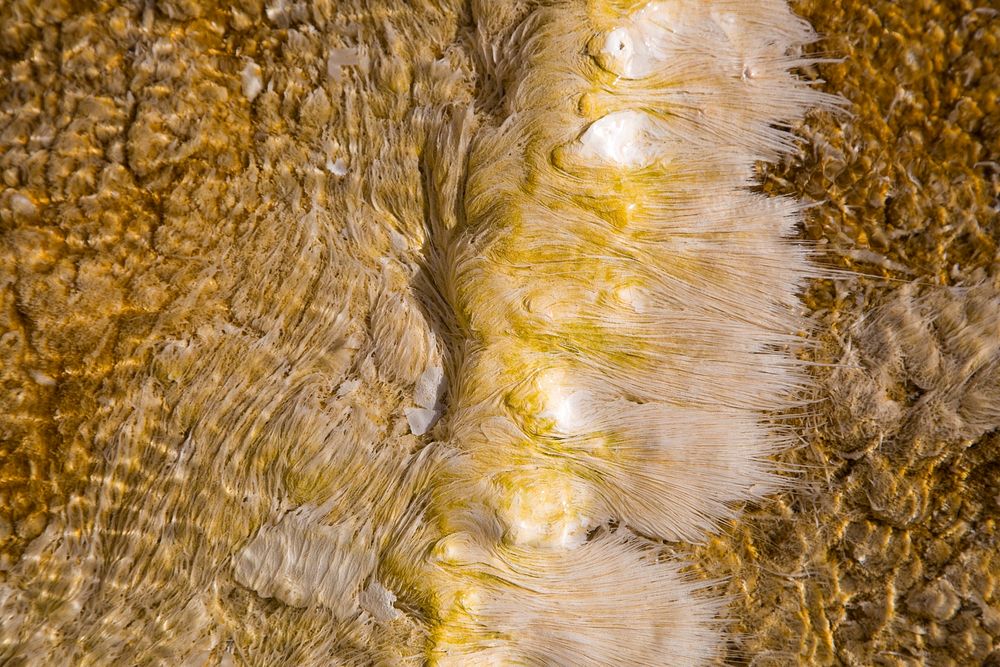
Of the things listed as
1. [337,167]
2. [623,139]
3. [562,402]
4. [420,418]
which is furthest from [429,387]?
[623,139]

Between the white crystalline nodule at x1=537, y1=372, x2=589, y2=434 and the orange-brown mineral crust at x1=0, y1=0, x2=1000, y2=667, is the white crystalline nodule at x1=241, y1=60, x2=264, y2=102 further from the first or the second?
the white crystalline nodule at x1=537, y1=372, x2=589, y2=434

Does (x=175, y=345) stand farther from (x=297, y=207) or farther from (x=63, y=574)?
(x=63, y=574)

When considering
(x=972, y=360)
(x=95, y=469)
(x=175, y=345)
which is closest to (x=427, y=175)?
(x=175, y=345)

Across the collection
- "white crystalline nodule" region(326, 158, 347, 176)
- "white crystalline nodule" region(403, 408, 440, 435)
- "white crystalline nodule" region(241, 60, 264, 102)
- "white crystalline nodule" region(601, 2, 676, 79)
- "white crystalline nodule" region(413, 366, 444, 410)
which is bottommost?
"white crystalline nodule" region(403, 408, 440, 435)

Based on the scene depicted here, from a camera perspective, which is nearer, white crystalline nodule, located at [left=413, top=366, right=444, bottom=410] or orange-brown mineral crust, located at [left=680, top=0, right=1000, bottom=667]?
orange-brown mineral crust, located at [left=680, top=0, right=1000, bottom=667]

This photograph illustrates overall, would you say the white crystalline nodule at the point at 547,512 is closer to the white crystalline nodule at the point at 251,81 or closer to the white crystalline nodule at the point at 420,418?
the white crystalline nodule at the point at 420,418

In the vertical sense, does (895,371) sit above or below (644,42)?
below

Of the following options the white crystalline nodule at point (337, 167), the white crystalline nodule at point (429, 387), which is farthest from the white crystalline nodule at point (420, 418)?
the white crystalline nodule at point (337, 167)

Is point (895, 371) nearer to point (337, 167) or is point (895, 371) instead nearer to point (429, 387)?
point (429, 387)

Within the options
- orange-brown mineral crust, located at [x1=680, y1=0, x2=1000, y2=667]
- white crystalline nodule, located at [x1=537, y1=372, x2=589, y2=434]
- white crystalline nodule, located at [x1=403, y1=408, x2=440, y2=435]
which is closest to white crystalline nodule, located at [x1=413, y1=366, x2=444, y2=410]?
white crystalline nodule, located at [x1=403, y1=408, x2=440, y2=435]
